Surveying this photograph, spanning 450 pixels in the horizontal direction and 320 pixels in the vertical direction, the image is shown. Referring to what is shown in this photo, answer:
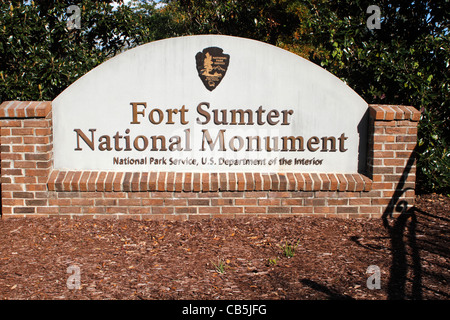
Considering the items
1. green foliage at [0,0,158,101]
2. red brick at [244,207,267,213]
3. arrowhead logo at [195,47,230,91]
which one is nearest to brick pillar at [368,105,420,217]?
red brick at [244,207,267,213]

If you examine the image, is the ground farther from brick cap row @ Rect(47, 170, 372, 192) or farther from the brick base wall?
brick cap row @ Rect(47, 170, 372, 192)

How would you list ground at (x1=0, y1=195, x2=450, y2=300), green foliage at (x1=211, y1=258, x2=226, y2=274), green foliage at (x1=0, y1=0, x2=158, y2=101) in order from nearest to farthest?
ground at (x1=0, y1=195, x2=450, y2=300) → green foliage at (x1=211, y1=258, x2=226, y2=274) → green foliage at (x1=0, y1=0, x2=158, y2=101)

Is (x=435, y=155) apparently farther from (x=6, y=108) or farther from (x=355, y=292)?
(x=6, y=108)

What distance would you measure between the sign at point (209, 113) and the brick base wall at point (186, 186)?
18 cm

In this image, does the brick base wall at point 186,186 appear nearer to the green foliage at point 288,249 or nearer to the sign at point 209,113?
the sign at point 209,113

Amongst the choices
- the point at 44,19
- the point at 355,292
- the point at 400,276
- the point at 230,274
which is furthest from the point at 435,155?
the point at 44,19

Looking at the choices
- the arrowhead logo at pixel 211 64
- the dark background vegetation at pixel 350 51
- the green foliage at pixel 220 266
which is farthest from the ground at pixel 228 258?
the arrowhead logo at pixel 211 64

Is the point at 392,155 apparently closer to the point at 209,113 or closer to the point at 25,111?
the point at 209,113

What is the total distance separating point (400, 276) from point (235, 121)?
255 cm

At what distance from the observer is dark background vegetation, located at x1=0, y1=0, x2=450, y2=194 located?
249 inches

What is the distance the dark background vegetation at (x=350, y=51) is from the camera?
6320 millimetres

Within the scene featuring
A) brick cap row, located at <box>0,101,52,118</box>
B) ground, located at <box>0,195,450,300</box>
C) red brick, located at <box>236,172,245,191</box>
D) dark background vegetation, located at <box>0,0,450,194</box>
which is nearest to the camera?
ground, located at <box>0,195,450,300</box>

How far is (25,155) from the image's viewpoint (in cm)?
538

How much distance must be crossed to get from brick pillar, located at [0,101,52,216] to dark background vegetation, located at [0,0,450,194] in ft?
4.60
